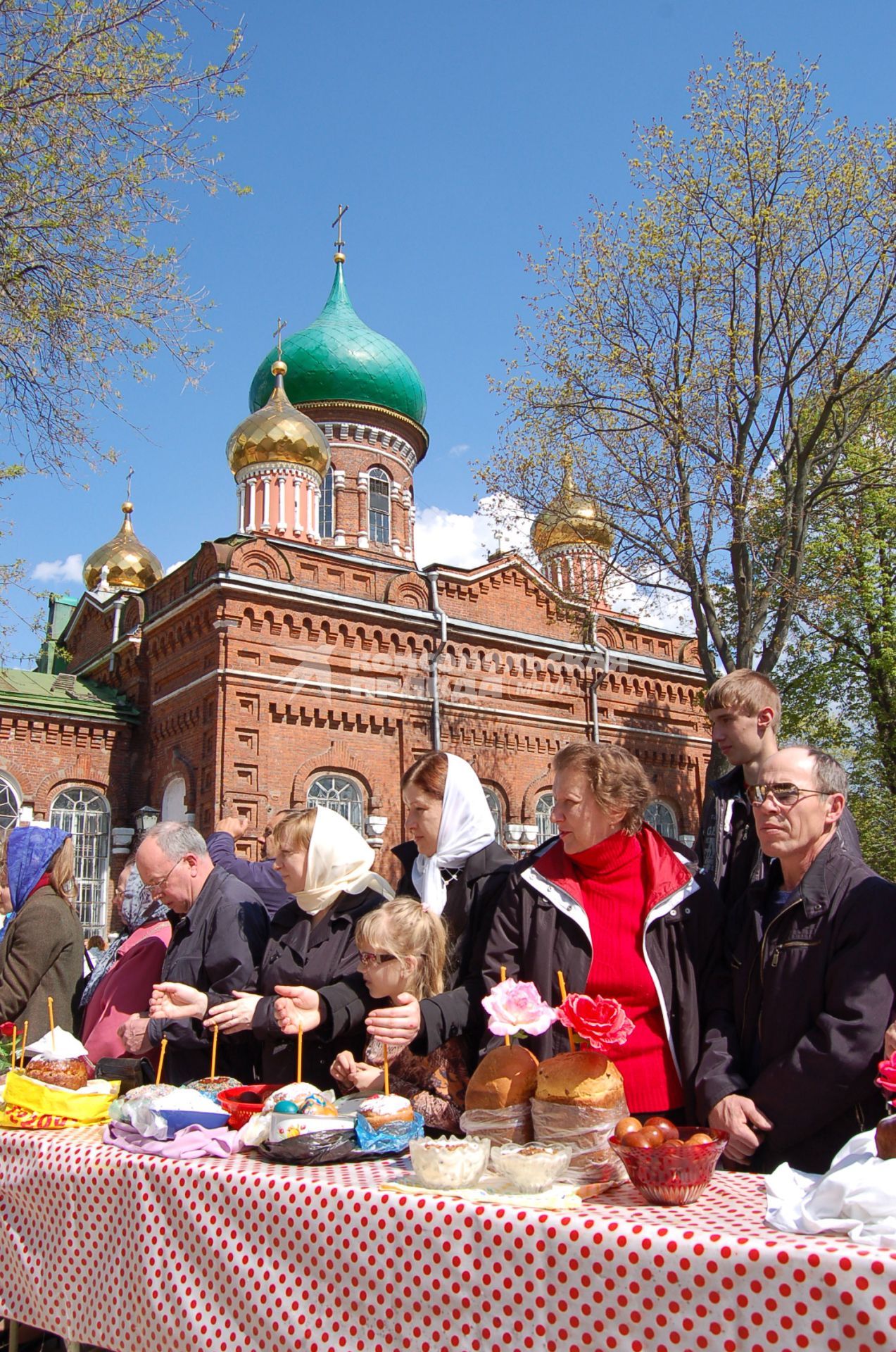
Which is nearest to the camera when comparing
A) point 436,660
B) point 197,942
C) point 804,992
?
point 804,992

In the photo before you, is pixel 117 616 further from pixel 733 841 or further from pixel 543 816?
pixel 733 841

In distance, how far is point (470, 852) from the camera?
12.0 feet

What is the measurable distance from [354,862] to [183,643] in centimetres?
1250

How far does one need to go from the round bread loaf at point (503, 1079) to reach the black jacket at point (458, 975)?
376mm

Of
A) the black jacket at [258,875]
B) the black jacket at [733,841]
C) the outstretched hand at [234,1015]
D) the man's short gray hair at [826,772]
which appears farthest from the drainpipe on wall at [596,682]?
the man's short gray hair at [826,772]

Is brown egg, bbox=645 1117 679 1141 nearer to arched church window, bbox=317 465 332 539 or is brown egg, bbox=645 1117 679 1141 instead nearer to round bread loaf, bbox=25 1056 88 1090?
round bread loaf, bbox=25 1056 88 1090

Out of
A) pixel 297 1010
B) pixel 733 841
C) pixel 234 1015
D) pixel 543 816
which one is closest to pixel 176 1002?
pixel 234 1015

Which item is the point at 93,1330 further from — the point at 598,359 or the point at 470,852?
the point at 598,359

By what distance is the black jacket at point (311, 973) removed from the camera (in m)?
3.55

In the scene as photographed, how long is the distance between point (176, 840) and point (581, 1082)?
2.32 m

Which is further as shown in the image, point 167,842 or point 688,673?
point 688,673

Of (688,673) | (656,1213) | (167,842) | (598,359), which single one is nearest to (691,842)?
(688,673)

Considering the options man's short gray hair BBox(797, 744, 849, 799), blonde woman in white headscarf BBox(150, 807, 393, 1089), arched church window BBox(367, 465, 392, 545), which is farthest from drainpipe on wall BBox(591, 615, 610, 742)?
man's short gray hair BBox(797, 744, 849, 799)

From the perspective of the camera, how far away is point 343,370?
72.1 feet
